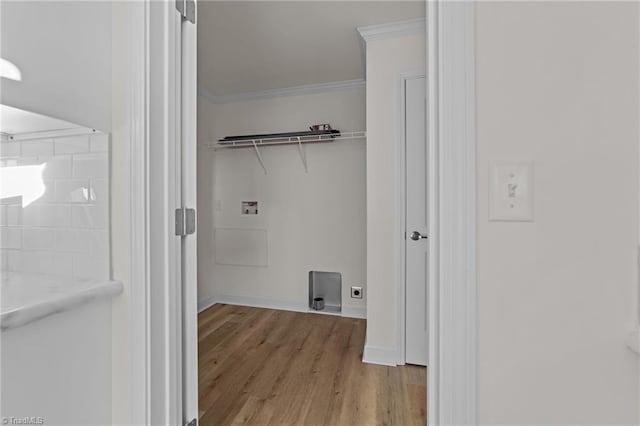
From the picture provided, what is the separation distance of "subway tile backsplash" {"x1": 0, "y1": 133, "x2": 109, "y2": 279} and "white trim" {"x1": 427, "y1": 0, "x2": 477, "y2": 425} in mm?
1004

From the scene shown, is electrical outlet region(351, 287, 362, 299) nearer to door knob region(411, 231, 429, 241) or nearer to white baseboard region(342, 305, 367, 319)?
white baseboard region(342, 305, 367, 319)

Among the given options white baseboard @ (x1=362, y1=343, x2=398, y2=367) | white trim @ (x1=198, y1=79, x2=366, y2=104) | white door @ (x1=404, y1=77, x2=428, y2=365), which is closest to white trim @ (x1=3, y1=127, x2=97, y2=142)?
white door @ (x1=404, y1=77, x2=428, y2=365)

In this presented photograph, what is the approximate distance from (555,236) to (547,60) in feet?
1.20

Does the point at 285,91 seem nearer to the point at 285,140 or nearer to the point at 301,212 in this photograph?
the point at 285,140

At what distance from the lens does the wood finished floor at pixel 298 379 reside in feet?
5.83

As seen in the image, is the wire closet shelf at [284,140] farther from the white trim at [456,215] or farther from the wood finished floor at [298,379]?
the white trim at [456,215]

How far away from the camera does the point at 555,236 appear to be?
67 centimetres

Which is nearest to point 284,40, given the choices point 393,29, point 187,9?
point 393,29

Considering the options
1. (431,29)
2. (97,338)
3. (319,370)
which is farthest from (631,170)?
(319,370)

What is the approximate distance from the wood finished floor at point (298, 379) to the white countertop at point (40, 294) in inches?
44.3

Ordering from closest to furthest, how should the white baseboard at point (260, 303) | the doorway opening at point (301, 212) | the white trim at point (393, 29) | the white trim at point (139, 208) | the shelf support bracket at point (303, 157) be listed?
the white trim at point (139, 208), the doorway opening at point (301, 212), the white trim at point (393, 29), the shelf support bracket at point (303, 157), the white baseboard at point (260, 303)

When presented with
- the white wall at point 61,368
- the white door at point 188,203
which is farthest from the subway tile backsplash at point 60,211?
the white door at point 188,203

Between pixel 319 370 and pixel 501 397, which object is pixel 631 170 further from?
pixel 319 370

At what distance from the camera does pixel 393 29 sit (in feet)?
7.66
